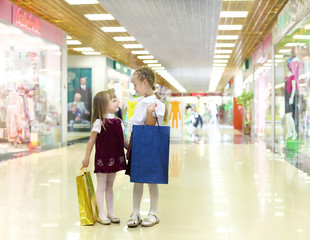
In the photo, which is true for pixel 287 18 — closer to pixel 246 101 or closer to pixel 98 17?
pixel 98 17

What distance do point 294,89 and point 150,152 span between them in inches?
280

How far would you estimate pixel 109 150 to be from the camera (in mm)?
3432

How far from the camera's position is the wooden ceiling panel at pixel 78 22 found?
923cm

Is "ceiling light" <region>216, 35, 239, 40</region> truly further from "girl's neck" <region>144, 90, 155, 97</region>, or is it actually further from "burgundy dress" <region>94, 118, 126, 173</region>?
"burgundy dress" <region>94, 118, 126, 173</region>

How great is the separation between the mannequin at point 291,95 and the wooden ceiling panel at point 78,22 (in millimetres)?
4613

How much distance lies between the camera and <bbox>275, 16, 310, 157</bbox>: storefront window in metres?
8.52

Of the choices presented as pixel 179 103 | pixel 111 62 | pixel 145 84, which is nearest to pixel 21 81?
pixel 179 103

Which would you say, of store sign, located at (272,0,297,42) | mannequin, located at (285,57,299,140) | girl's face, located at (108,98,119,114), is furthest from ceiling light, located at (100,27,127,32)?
girl's face, located at (108,98,119,114)

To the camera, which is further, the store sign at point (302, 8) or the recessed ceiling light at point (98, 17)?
the recessed ceiling light at point (98, 17)

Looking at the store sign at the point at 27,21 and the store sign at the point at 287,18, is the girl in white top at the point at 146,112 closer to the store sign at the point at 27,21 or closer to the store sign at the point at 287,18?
the store sign at the point at 287,18

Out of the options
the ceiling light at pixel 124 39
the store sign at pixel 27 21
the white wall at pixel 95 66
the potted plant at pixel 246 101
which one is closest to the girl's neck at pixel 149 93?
the store sign at pixel 27 21

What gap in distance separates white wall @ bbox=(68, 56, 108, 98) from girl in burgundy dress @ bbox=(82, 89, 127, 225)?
14.5m

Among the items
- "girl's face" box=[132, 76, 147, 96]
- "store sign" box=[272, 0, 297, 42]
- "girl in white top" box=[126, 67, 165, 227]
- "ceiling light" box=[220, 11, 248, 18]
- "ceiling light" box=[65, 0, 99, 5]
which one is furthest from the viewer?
"ceiling light" box=[220, 11, 248, 18]

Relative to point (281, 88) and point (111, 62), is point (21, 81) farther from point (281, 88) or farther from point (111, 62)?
point (111, 62)
